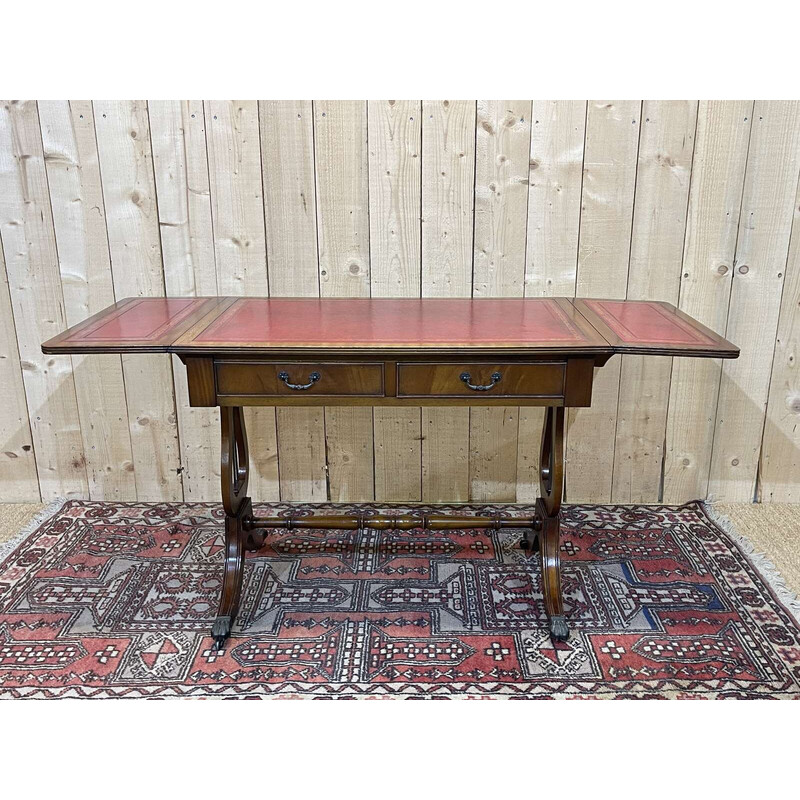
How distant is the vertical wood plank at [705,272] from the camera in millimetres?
2693

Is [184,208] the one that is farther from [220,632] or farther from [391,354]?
[220,632]

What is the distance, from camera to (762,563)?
8.81ft

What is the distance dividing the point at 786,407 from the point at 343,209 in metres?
1.95

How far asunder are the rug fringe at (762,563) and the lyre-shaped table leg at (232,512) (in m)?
1.79

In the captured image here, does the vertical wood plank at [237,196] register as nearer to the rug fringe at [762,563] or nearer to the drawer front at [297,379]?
the drawer front at [297,379]

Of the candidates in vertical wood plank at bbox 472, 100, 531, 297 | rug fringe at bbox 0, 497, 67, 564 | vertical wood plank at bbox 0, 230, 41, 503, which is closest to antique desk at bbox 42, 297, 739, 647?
vertical wood plank at bbox 472, 100, 531, 297

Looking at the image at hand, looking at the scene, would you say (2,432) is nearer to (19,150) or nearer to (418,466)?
(19,150)

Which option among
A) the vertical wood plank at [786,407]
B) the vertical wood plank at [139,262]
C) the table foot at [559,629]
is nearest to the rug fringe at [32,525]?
the vertical wood plank at [139,262]

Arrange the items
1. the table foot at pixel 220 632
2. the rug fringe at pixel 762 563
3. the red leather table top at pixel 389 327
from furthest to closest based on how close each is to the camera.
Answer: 1. the rug fringe at pixel 762 563
2. the table foot at pixel 220 632
3. the red leather table top at pixel 389 327

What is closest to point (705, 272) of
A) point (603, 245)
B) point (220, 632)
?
point (603, 245)

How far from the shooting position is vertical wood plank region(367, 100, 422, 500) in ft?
8.82

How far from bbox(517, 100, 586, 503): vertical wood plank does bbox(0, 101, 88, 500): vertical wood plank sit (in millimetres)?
1829

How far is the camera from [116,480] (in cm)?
316

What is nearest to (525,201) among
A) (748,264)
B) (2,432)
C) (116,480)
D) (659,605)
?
(748,264)
